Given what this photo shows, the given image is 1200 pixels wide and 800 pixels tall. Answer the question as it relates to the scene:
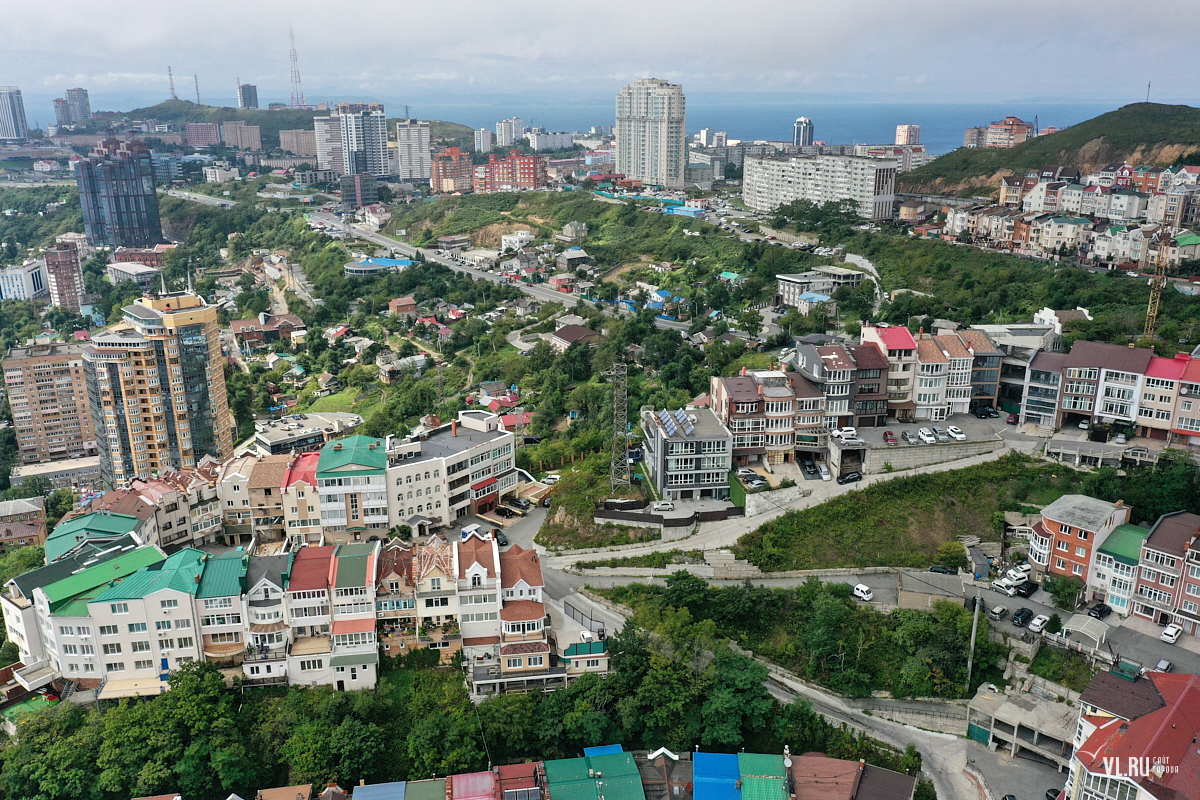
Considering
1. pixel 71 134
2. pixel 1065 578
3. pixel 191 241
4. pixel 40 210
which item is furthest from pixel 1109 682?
pixel 71 134

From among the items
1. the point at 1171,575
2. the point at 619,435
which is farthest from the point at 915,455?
the point at 619,435

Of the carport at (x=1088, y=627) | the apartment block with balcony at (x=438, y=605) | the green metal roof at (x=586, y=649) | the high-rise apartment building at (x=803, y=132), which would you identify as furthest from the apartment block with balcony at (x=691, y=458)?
the high-rise apartment building at (x=803, y=132)

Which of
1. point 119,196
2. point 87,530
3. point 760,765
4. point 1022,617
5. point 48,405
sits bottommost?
point 760,765

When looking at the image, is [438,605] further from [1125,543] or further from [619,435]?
[1125,543]

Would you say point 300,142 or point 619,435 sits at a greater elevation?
point 300,142

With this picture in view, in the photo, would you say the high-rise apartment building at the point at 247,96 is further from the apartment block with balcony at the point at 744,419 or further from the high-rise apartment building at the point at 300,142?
the apartment block with balcony at the point at 744,419

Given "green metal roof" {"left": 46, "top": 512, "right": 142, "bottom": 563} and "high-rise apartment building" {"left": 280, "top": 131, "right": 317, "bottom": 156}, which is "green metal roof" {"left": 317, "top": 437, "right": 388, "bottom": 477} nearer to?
"green metal roof" {"left": 46, "top": 512, "right": 142, "bottom": 563}

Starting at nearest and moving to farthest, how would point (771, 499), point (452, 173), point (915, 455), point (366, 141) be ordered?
point (771, 499)
point (915, 455)
point (452, 173)
point (366, 141)
